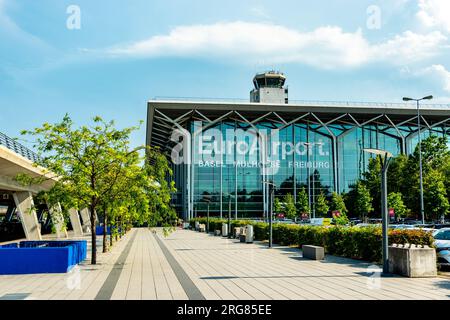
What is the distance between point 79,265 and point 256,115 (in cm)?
6098

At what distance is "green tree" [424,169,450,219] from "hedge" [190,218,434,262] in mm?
27181

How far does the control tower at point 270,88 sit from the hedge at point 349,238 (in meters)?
63.2

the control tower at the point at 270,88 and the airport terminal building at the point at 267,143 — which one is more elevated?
the control tower at the point at 270,88

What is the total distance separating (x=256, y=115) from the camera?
76562mm

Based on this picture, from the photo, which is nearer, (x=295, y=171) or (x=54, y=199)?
(x=54, y=199)

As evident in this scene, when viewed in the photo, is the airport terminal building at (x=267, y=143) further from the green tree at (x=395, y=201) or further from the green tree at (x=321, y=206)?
the green tree at (x=395, y=201)

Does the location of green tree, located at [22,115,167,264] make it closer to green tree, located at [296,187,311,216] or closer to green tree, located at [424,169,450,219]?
green tree, located at [424,169,450,219]

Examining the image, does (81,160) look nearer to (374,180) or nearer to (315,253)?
(315,253)

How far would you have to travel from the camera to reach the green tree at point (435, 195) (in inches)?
1923

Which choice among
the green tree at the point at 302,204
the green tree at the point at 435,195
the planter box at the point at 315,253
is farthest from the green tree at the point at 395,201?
the planter box at the point at 315,253

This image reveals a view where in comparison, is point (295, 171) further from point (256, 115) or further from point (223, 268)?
point (223, 268)

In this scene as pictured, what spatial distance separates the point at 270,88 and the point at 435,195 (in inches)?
1859
